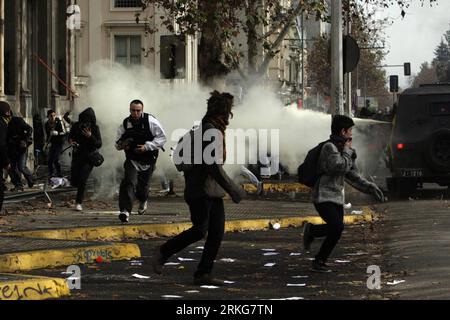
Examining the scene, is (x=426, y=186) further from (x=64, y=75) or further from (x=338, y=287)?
(x=338, y=287)

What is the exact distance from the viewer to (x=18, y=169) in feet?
83.5

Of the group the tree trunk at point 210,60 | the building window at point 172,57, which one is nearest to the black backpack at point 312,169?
the building window at point 172,57

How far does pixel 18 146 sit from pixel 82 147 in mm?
6324

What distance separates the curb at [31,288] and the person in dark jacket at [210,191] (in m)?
1.41

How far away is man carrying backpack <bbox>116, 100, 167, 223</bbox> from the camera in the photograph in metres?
16.8

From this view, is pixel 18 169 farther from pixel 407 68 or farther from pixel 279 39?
pixel 407 68

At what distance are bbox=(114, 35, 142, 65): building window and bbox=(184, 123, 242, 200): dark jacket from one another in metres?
36.4

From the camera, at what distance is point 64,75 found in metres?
35.4

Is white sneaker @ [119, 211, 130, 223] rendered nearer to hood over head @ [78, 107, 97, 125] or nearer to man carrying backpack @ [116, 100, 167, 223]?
man carrying backpack @ [116, 100, 167, 223]

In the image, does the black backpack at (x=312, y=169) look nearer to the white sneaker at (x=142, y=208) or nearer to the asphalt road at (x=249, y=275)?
the asphalt road at (x=249, y=275)

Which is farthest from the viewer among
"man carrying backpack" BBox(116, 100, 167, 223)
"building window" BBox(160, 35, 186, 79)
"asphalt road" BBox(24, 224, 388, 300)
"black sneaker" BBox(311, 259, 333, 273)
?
"building window" BBox(160, 35, 186, 79)

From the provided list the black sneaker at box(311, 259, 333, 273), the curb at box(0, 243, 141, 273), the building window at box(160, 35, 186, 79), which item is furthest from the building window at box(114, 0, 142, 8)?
the black sneaker at box(311, 259, 333, 273)

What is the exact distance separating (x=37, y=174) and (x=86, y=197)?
7505 mm

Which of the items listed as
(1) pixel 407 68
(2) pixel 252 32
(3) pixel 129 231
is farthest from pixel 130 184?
(1) pixel 407 68
